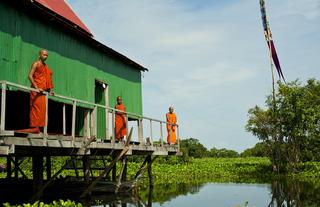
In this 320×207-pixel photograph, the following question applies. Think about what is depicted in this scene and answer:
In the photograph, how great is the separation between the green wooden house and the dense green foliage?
14969 millimetres

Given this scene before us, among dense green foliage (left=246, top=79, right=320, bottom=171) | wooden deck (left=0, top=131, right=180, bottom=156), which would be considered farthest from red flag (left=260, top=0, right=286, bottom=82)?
wooden deck (left=0, top=131, right=180, bottom=156)

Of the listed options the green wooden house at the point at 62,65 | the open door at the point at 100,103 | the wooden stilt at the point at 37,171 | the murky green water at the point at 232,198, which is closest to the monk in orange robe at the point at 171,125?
the green wooden house at the point at 62,65

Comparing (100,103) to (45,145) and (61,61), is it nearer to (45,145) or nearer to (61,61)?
(61,61)

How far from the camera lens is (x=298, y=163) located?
32.8 meters

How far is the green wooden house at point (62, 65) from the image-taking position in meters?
11.2

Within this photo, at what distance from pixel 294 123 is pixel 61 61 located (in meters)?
22.0

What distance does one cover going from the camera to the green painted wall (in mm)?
11068

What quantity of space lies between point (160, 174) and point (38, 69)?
2297 centimetres

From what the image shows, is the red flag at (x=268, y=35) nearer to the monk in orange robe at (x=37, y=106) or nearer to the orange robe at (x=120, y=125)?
the orange robe at (x=120, y=125)

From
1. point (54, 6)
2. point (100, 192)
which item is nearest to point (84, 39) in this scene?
point (54, 6)

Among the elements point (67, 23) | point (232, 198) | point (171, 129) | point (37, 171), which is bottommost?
point (232, 198)

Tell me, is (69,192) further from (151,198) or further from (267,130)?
(267,130)

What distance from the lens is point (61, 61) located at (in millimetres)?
13445

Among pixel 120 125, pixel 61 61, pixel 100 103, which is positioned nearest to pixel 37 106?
pixel 61 61
